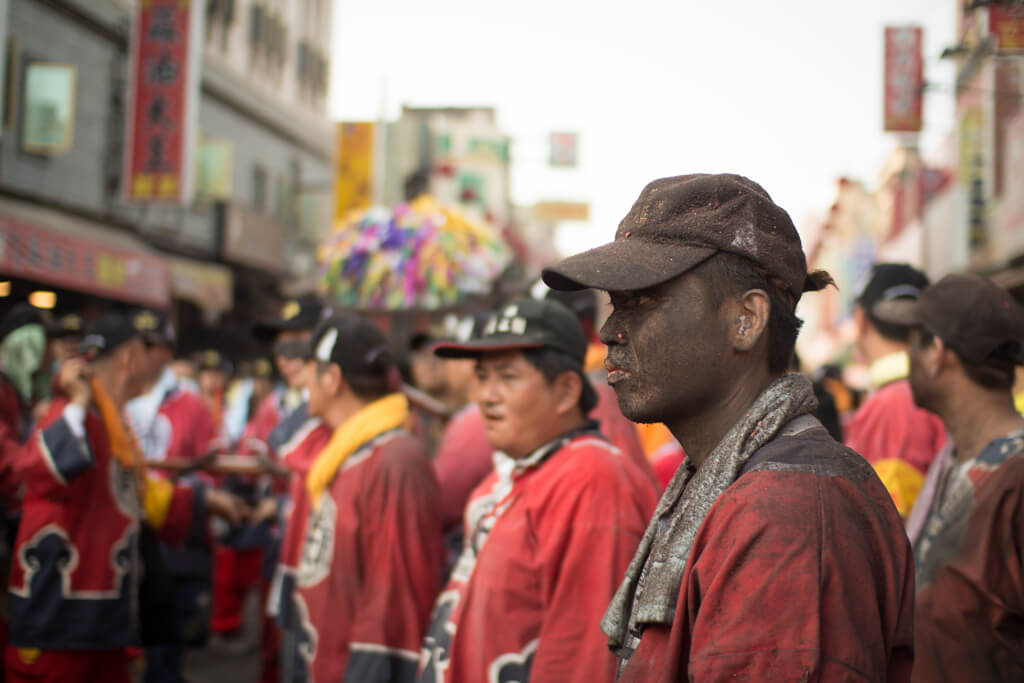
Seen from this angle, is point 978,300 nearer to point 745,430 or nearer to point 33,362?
point 745,430

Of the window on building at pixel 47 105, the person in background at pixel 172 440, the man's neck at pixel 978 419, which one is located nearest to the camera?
the man's neck at pixel 978 419

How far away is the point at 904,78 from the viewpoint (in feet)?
50.3

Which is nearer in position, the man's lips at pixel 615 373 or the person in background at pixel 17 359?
the man's lips at pixel 615 373

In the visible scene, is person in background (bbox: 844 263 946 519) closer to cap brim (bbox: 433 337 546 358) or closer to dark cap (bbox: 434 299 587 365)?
dark cap (bbox: 434 299 587 365)

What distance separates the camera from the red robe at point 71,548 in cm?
478

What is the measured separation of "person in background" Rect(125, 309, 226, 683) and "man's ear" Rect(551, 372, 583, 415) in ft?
11.1

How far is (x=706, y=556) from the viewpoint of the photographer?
1.56m

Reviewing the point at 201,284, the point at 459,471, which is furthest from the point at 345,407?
the point at 201,284

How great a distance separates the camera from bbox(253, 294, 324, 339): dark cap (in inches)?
258

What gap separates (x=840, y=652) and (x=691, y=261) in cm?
71

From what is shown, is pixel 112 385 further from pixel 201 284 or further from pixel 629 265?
pixel 201 284

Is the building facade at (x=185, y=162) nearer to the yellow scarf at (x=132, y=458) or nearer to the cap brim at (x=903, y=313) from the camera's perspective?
the yellow scarf at (x=132, y=458)

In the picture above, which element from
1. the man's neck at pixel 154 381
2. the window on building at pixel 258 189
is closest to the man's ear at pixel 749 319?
the man's neck at pixel 154 381

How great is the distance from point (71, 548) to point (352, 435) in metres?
1.82
